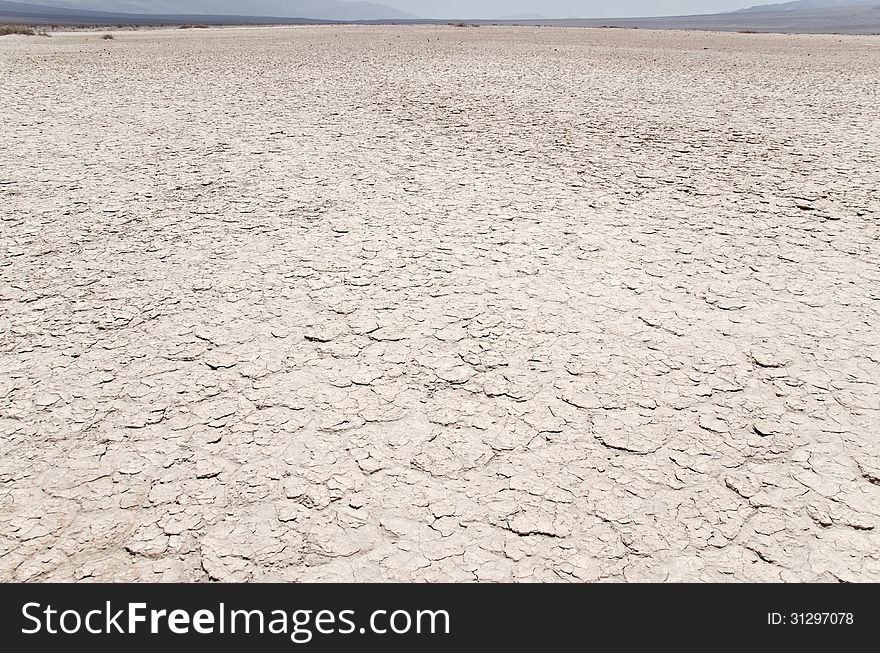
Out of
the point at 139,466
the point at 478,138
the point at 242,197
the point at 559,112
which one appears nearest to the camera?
the point at 139,466

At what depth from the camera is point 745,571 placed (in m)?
1.01

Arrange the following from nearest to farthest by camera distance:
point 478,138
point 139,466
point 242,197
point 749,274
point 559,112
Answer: point 139,466 < point 749,274 < point 242,197 < point 478,138 < point 559,112

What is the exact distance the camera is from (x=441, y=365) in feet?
5.23

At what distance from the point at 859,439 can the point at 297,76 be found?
7857 millimetres

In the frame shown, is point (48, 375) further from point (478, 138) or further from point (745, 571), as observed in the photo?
point (478, 138)

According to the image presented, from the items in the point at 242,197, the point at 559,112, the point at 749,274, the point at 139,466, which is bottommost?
the point at 139,466

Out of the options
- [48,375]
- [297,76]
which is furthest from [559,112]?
[48,375]

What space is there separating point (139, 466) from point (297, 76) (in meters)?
7.44

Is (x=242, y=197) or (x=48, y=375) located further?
(x=242, y=197)

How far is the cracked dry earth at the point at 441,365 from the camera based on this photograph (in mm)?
1084

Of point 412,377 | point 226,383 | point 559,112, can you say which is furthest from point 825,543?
point 559,112

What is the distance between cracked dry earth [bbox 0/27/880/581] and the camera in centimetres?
108

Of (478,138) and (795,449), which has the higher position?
(478,138)

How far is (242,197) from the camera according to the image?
290cm
